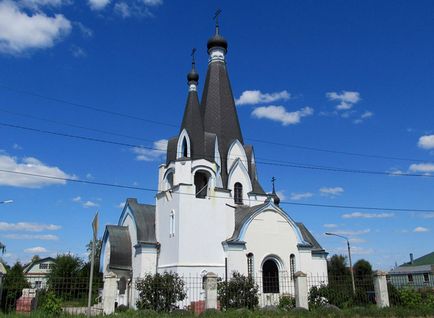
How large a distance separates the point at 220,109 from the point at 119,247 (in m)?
10.3

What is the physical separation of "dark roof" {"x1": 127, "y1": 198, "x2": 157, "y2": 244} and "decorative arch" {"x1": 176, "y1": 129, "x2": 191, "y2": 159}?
399 centimetres

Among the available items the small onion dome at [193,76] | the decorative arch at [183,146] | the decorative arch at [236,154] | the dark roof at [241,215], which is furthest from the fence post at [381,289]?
the small onion dome at [193,76]

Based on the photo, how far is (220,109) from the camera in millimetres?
27328

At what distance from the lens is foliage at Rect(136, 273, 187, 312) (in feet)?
59.9

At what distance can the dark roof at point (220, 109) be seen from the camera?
26625 millimetres

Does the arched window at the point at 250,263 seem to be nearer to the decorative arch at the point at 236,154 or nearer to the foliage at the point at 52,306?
the decorative arch at the point at 236,154

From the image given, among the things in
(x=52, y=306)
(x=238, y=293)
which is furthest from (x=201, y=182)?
(x=52, y=306)

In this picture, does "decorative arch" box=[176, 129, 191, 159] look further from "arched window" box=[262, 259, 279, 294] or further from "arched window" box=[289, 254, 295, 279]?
"arched window" box=[289, 254, 295, 279]

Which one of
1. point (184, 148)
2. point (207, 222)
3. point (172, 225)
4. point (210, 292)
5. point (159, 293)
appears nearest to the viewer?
point (210, 292)

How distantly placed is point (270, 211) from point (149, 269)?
23.9ft

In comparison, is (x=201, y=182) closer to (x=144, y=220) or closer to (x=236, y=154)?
(x=236, y=154)

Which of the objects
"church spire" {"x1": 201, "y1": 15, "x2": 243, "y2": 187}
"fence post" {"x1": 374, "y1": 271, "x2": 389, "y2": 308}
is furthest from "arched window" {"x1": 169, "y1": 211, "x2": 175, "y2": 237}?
"fence post" {"x1": 374, "y1": 271, "x2": 389, "y2": 308}

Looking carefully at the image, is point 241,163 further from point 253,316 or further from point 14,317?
point 14,317

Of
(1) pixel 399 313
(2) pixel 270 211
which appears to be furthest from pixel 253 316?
(2) pixel 270 211
